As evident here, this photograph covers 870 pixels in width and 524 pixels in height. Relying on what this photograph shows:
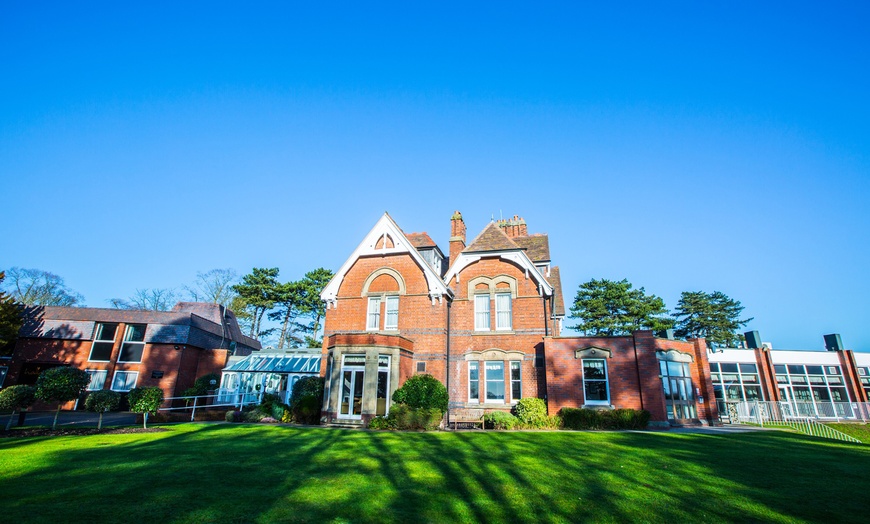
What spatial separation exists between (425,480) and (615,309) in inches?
1670

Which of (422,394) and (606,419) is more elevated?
(422,394)

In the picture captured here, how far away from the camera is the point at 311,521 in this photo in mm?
6480

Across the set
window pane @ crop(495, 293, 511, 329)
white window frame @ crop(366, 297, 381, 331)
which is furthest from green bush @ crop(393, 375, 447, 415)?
window pane @ crop(495, 293, 511, 329)

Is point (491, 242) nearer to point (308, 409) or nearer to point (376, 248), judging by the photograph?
point (376, 248)

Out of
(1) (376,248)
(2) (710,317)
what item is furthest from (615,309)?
(1) (376,248)

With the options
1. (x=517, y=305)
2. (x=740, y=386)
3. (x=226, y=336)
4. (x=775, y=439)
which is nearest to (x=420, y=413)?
(x=517, y=305)

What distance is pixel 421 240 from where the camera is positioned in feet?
90.7

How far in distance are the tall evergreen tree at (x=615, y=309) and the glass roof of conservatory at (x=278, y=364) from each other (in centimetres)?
2944

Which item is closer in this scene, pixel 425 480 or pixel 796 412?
pixel 425 480

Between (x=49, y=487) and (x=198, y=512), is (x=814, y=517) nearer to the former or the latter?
(x=198, y=512)

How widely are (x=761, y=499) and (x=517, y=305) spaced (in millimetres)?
16078

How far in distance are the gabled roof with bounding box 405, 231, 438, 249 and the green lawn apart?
1457 centimetres

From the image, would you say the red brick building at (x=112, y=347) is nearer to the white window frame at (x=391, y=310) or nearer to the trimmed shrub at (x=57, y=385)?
the trimmed shrub at (x=57, y=385)

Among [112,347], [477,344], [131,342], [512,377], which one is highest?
[131,342]
